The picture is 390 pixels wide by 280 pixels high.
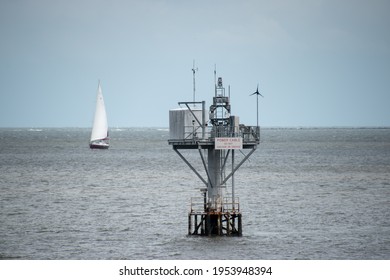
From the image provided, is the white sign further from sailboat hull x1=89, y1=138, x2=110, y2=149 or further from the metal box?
sailboat hull x1=89, y1=138, x2=110, y2=149

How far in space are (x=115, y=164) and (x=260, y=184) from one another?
48.0m

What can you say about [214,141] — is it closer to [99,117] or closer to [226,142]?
[226,142]

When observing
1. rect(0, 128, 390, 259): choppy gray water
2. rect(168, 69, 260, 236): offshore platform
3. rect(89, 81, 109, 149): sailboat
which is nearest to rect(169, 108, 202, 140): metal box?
rect(168, 69, 260, 236): offshore platform

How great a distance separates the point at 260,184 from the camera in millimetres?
94812

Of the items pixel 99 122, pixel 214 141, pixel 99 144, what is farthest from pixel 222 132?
pixel 99 144

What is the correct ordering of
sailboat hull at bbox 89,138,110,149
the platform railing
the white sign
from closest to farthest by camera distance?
the white sign
the platform railing
sailboat hull at bbox 89,138,110,149

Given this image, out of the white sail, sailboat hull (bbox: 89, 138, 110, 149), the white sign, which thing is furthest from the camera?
sailboat hull (bbox: 89, 138, 110, 149)

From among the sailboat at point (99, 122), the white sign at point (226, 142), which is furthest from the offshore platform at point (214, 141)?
the sailboat at point (99, 122)

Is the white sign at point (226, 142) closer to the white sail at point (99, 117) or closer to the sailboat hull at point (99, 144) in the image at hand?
the white sail at point (99, 117)

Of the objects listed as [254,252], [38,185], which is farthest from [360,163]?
[254,252]

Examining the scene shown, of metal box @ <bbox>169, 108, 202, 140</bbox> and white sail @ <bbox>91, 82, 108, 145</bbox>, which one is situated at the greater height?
white sail @ <bbox>91, 82, 108, 145</bbox>

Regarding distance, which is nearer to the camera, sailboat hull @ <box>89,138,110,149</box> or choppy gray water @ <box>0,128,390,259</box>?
choppy gray water @ <box>0,128,390,259</box>

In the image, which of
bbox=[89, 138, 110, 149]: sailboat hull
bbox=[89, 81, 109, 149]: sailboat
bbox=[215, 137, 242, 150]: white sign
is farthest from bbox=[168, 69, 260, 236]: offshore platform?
bbox=[89, 138, 110, 149]: sailboat hull

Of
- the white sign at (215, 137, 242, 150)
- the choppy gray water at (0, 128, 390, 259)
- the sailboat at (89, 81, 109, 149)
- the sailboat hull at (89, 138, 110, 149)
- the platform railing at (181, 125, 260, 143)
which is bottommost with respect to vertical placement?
the choppy gray water at (0, 128, 390, 259)
